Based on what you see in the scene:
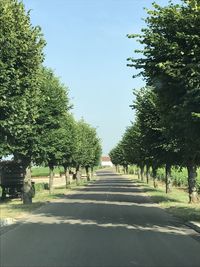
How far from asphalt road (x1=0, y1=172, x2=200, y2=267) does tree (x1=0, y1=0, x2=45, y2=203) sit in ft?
11.5

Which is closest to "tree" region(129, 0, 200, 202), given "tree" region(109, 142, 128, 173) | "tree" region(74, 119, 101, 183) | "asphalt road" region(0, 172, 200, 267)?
"asphalt road" region(0, 172, 200, 267)

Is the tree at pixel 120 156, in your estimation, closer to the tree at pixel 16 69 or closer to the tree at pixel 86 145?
the tree at pixel 86 145

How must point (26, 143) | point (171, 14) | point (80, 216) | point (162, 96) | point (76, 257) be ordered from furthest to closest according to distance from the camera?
point (26, 143) < point (80, 216) < point (162, 96) < point (171, 14) < point (76, 257)

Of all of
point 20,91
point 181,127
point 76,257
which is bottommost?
point 76,257

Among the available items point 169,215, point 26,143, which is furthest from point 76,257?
point 26,143

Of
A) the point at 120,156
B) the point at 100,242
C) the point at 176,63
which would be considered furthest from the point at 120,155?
the point at 100,242

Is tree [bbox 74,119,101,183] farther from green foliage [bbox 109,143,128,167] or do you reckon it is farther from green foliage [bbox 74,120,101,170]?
green foliage [bbox 109,143,128,167]

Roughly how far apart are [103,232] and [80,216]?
5.84 m

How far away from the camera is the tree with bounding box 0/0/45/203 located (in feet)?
62.2

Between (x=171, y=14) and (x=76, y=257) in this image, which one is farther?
(x=171, y=14)

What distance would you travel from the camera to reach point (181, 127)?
720 inches

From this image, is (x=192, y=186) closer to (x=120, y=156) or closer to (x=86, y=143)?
(x=86, y=143)

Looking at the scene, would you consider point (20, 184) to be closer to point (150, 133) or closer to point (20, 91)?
point (150, 133)

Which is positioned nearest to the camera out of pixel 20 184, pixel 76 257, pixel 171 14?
pixel 76 257
